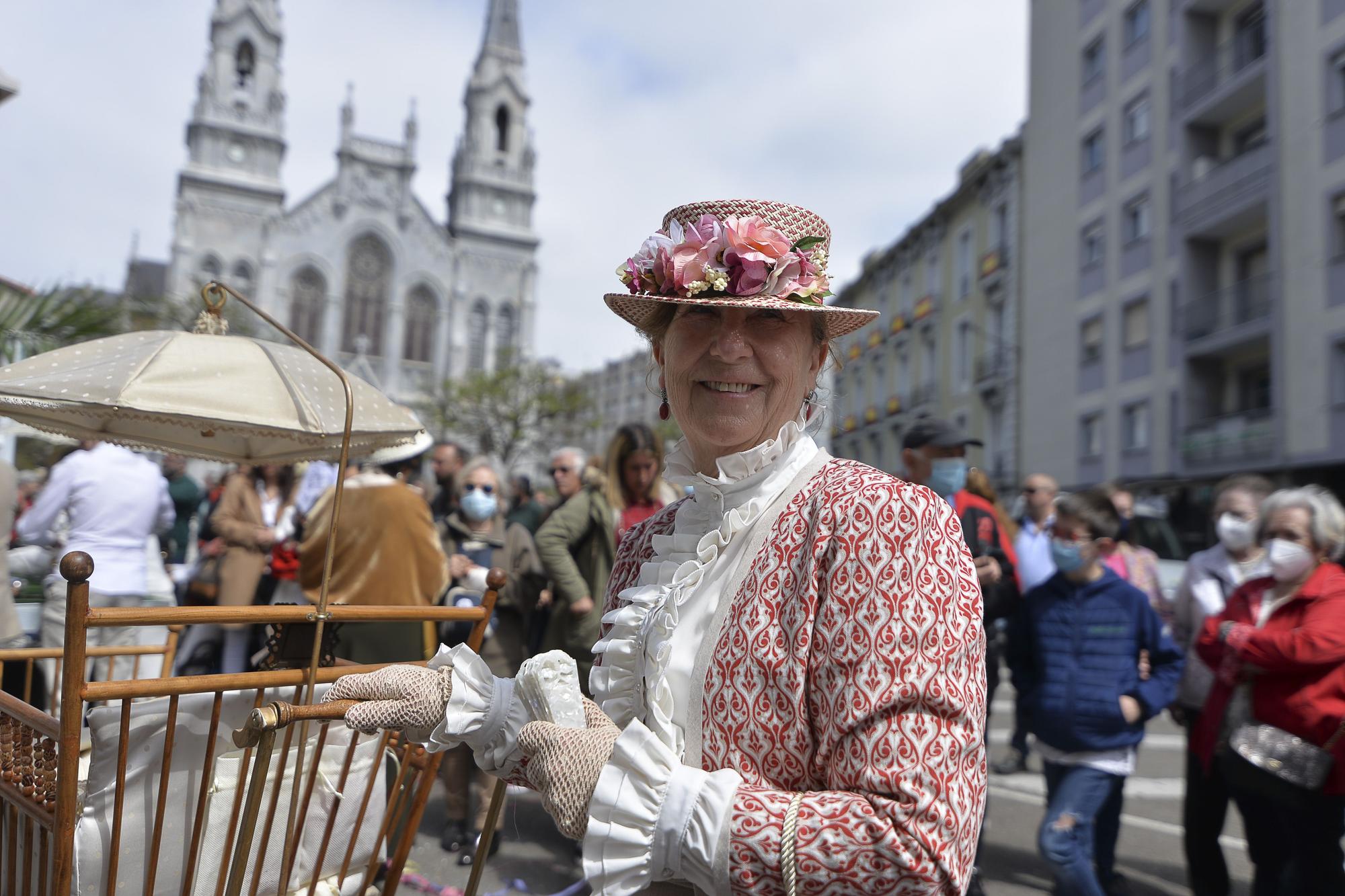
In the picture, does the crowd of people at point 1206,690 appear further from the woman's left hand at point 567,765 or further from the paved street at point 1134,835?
the woman's left hand at point 567,765

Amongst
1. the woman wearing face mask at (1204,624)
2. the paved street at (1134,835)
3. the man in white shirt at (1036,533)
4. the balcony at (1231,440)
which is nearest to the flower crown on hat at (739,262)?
the woman wearing face mask at (1204,624)

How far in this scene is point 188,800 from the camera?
202 cm

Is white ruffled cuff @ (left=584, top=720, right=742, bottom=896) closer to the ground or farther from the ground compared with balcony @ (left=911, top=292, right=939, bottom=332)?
closer to the ground

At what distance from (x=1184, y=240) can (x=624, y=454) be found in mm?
19986

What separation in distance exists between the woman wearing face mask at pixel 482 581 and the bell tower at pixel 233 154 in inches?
1902

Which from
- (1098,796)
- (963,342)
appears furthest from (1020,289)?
(1098,796)

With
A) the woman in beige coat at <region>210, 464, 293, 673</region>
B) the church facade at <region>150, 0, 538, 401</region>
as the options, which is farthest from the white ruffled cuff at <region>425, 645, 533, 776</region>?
the church facade at <region>150, 0, 538, 401</region>

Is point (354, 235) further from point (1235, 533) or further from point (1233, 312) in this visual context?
point (1235, 533)

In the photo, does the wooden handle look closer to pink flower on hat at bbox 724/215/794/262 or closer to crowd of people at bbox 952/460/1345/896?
pink flower on hat at bbox 724/215/794/262

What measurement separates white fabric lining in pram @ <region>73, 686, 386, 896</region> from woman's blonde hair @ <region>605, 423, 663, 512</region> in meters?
2.97

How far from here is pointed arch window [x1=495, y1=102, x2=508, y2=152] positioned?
63375 millimetres

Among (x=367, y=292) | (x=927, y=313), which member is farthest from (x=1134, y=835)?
(x=367, y=292)

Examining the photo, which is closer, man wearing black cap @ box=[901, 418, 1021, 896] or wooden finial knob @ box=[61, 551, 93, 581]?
wooden finial knob @ box=[61, 551, 93, 581]

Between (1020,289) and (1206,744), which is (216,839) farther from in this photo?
(1020,289)
